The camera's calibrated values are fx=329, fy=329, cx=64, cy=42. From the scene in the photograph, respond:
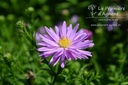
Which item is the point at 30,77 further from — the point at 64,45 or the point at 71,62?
the point at 71,62

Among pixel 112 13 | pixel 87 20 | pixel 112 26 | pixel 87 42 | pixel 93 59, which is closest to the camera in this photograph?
pixel 87 42

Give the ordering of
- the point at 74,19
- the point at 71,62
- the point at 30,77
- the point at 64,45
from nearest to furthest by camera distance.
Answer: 1. the point at 64,45
2. the point at 30,77
3. the point at 71,62
4. the point at 74,19

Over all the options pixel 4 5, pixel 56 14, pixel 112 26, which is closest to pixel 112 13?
pixel 112 26

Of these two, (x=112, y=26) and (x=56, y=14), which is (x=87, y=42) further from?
(x=56, y=14)

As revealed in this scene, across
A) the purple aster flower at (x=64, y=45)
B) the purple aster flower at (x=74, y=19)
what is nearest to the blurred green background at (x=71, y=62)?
the purple aster flower at (x=74, y=19)

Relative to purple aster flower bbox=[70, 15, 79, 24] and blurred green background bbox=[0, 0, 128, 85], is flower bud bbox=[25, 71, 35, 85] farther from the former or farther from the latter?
purple aster flower bbox=[70, 15, 79, 24]

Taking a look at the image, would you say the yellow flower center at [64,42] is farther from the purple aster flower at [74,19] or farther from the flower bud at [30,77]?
the purple aster flower at [74,19]

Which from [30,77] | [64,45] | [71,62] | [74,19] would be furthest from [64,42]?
[74,19]
